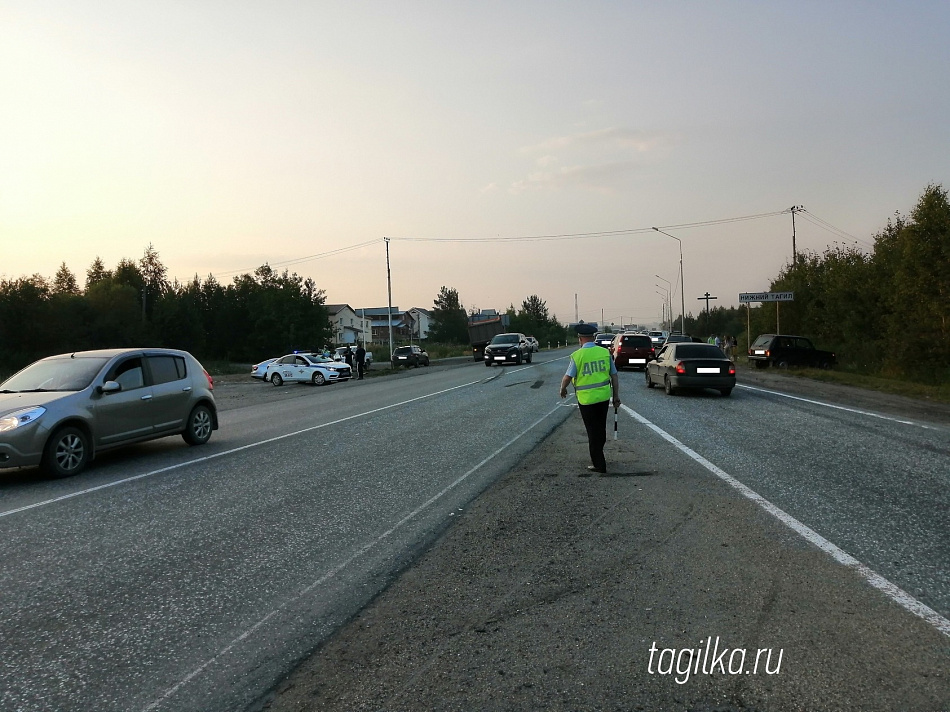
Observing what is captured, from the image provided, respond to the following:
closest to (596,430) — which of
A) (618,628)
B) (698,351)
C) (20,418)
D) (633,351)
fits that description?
(618,628)

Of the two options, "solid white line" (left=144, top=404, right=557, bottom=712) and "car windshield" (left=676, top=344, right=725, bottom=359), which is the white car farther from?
"solid white line" (left=144, top=404, right=557, bottom=712)

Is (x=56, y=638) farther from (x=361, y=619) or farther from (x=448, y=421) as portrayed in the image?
(x=448, y=421)

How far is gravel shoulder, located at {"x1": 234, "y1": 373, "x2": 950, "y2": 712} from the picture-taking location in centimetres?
317

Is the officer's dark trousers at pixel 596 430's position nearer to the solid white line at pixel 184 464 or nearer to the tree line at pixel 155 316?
the solid white line at pixel 184 464

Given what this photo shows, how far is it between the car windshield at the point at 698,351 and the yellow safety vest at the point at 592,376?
1173 cm

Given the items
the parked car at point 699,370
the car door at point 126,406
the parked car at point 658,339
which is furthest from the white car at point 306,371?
the car door at point 126,406

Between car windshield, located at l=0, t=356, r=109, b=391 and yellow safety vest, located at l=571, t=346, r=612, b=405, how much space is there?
6693mm

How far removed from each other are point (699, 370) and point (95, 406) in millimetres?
14409

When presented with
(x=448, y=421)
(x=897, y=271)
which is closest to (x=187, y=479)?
(x=448, y=421)

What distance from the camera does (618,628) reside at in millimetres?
3859

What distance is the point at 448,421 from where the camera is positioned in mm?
14406

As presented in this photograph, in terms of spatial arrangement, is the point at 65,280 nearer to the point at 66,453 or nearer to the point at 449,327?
the point at 449,327

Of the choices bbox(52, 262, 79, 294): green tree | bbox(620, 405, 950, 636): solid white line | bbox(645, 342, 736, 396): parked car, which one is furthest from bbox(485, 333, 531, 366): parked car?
bbox(52, 262, 79, 294): green tree

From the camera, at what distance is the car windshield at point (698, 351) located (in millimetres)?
19469
